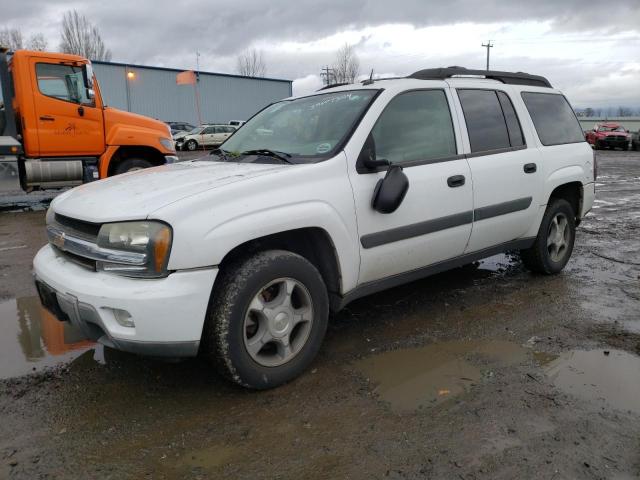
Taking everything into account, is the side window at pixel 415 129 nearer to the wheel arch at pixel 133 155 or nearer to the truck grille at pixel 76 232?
the truck grille at pixel 76 232

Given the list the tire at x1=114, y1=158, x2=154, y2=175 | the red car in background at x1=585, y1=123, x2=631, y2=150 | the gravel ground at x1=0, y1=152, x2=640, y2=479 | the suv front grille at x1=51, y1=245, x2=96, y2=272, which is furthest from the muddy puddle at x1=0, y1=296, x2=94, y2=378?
the red car in background at x1=585, y1=123, x2=631, y2=150

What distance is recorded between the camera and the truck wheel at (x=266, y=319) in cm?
271

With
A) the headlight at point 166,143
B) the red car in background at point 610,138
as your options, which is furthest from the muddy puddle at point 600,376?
the red car in background at point 610,138

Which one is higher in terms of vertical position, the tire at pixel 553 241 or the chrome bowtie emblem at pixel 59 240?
the chrome bowtie emblem at pixel 59 240

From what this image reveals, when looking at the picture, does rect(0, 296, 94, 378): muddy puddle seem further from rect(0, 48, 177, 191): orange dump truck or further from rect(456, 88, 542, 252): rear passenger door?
rect(0, 48, 177, 191): orange dump truck

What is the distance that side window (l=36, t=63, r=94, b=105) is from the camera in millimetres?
8727

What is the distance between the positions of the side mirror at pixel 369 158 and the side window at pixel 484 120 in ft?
3.47

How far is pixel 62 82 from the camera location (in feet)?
29.1

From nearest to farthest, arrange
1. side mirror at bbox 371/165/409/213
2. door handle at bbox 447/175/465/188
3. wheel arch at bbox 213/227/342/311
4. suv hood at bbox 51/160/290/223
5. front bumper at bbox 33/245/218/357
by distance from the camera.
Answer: front bumper at bbox 33/245/218/357, suv hood at bbox 51/160/290/223, wheel arch at bbox 213/227/342/311, side mirror at bbox 371/165/409/213, door handle at bbox 447/175/465/188

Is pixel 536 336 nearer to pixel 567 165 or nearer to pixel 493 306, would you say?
pixel 493 306

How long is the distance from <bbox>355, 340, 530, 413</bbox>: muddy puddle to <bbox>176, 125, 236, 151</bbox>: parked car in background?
88.3ft

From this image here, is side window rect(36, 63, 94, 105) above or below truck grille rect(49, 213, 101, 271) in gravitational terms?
above

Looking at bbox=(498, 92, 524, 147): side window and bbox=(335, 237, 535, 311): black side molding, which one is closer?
bbox=(335, 237, 535, 311): black side molding

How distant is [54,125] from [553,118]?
780 centimetres
